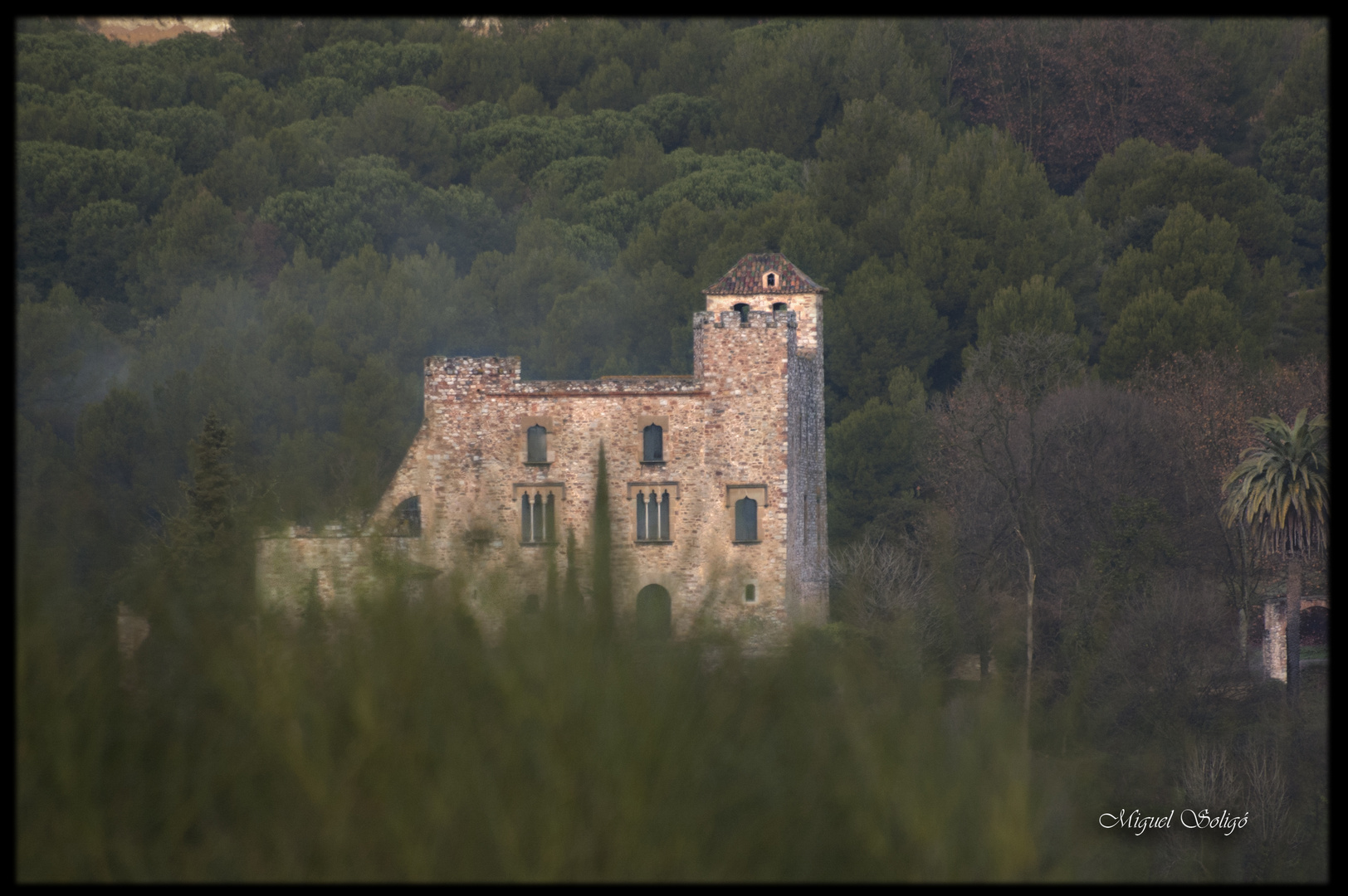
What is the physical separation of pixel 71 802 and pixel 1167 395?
32.9 m

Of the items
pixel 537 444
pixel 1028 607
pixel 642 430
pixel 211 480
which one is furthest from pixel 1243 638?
pixel 211 480

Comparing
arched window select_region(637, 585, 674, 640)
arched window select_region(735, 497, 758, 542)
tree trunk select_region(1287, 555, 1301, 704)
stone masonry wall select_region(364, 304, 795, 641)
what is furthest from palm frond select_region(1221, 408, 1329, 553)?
arched window select_region(637, 585, 674, 640)

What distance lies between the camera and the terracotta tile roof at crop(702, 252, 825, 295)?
2702cm

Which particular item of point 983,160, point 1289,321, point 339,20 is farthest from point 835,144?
point 339,20

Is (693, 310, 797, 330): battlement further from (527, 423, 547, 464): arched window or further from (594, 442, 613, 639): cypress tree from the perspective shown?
(594, 442, 613, 639): cypress tree

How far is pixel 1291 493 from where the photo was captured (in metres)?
25.2

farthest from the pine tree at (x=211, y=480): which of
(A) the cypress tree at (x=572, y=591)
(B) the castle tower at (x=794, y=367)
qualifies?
(B) the castle tower at (x=794, y=367)

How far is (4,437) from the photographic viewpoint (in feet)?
11.7

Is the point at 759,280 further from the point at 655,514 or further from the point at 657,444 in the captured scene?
the point at 655,514

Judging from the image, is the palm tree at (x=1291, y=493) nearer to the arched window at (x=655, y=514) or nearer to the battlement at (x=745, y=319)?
the battlement at (x=745, y=319)

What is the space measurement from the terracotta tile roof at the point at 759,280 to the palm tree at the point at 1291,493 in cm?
850

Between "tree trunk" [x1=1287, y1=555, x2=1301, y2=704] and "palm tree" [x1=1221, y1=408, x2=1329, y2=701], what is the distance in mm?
14

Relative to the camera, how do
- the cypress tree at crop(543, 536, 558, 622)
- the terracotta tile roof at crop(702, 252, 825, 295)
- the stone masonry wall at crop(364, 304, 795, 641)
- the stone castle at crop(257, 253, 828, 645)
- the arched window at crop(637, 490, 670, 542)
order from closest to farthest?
the cypress tree at crop(543, 536, 558, 622), the stone castle at crop(257, 253, 828, 645), the stone masonry wall at crop(364, 304, 795, 641), the arched window at crop(637, 490, 670, 542), the terracotta tile roof at crop(702, 252, 825, 295)

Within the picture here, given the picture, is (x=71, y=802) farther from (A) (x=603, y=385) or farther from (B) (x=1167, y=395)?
(B) (x=1167, y=395)
